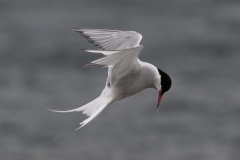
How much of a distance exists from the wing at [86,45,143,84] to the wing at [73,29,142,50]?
26cm

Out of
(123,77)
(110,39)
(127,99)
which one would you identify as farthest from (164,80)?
(127,99)

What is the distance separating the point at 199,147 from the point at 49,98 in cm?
217

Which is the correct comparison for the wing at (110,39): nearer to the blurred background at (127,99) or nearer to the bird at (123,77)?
the bird at (123,77)

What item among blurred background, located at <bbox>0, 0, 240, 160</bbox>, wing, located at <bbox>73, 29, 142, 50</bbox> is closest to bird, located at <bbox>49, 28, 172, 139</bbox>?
wing, located at <bbox>73, 29, 142, 50</bbox>

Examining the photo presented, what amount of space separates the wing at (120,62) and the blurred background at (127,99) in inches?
160

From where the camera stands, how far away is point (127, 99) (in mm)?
10531

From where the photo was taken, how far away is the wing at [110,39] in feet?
16.9

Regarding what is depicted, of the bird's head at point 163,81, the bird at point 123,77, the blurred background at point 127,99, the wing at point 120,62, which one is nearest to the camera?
the wing at point 120,62

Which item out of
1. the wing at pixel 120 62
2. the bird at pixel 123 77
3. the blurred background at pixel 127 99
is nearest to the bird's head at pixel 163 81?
the bird at pixel 123 77

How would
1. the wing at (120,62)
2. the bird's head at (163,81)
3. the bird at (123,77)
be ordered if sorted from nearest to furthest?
the wing at (120,62) < the bird at (123,77) < the bird's head at (163,81)

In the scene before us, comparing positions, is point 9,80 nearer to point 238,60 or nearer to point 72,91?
point 72,91

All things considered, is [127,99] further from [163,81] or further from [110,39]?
[163,81]

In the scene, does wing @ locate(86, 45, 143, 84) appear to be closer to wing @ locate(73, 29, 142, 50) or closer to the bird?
the bird

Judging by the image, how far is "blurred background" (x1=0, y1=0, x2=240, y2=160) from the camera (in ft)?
31.0
